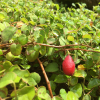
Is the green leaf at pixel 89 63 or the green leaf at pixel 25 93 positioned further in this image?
the green leaf at pixel 89 63

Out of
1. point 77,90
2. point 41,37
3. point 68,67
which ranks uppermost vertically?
point 41,37

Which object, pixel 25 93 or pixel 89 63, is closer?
pixel 25 93

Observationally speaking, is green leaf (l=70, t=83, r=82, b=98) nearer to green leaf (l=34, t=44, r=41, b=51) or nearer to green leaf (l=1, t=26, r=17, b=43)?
green leaf (l=34, t=44, r=41, b=51)

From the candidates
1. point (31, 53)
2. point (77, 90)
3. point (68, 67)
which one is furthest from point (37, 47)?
point (77, 90)

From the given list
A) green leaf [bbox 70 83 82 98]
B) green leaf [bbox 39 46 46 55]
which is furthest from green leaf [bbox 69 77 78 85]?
green leaf [bbox 39 46 46 55]

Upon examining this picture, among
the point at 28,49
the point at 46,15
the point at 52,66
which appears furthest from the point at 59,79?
the point at 46,15

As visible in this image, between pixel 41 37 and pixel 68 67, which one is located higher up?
pixel 41 37

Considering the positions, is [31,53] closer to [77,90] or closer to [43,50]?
[43,50]

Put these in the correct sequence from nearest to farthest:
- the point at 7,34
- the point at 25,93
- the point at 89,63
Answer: the point at 25,93 → the point at 7,34 → the point at 89,63

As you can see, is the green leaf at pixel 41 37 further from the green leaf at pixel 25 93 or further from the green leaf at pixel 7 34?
the green leaf at pixel 25 93

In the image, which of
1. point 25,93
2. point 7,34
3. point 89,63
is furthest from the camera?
point 89,63

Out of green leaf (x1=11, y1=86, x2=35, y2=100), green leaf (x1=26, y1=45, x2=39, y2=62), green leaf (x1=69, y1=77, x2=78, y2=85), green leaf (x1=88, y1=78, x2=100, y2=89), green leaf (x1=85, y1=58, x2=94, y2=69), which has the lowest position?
green leaf (x1=88, y1=78, x2=100, y2=89)

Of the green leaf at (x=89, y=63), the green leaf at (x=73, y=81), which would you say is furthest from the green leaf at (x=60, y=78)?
the green leaf at (x=89, y=63)
